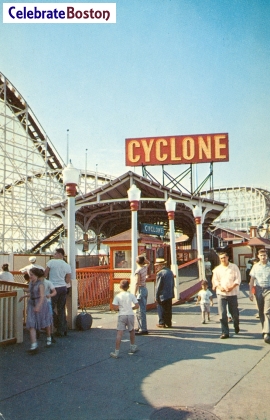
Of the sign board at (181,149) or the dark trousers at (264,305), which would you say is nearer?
the dark trousers at (264,305)

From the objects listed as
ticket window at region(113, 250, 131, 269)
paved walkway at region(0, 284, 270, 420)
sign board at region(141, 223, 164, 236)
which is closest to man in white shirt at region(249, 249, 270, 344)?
paved walkway at region(0, 284, 270, 420)

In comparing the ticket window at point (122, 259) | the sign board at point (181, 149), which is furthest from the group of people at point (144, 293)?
the sign board at point (181, 149)

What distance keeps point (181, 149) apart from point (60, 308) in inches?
833

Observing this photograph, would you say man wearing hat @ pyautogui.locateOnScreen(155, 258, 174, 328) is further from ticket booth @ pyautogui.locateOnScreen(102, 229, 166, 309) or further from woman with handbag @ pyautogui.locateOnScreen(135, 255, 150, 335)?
ticket booth @ pyautogui.locateOnScreen(102, 229, 166, 309)

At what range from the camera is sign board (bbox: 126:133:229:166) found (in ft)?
87.3

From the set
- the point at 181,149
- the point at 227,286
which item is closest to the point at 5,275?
the point at 227,286

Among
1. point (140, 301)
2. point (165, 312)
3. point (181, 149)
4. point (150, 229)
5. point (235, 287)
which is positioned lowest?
point (165, 312)

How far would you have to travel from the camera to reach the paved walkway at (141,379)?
372 centimetres

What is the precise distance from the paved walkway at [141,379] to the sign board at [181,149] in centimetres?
2037

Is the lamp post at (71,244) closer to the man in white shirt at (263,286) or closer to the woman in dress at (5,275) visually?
the woman in dress at (5,275)

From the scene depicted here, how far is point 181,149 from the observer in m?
26.8

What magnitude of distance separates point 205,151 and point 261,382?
23.4 meters

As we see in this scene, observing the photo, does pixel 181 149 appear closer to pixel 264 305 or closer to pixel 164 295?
pixel 164 295

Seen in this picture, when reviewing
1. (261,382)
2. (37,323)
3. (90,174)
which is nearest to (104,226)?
(90,174)
